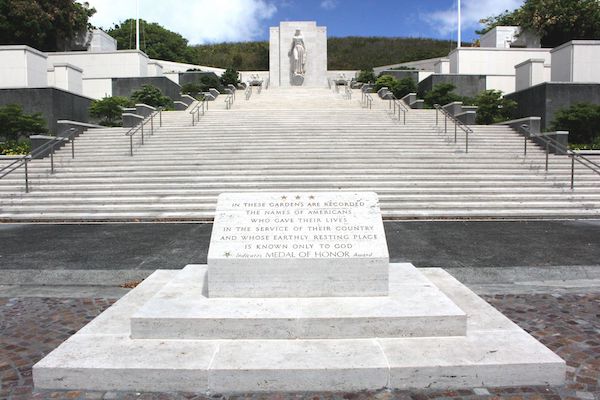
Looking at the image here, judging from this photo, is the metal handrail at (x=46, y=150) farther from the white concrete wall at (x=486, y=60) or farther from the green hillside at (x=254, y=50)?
the green hillside at (x=254, y=50)

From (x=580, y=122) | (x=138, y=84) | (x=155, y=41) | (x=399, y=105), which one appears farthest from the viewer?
(x=155, y=41)

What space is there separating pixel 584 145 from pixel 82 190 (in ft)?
57.5

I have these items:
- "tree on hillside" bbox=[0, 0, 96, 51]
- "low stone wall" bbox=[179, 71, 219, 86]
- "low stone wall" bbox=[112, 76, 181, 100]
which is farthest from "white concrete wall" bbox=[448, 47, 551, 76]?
"tree on hillside" bbox=[0, 0, 96, 51]

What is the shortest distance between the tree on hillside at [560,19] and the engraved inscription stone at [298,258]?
39.1 meters

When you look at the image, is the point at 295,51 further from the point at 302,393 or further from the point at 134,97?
the point at 302,393

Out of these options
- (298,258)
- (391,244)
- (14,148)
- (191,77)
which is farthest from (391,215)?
(191,77)

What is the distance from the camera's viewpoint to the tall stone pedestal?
3750 millimetres

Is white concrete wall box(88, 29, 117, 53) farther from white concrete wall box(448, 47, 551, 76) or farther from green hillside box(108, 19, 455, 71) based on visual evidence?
white concrete wall box(448, 47, 551, 76)

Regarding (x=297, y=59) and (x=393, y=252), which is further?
(x=297, y=59)

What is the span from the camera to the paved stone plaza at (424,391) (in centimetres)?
365

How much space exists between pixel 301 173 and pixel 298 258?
9.65 metres

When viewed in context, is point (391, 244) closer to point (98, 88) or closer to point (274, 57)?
point (98, 88)

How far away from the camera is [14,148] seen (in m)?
17.6

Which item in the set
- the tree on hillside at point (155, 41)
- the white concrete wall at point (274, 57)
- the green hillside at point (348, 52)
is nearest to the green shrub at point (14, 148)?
the white concrete wall at point (274, 57)
